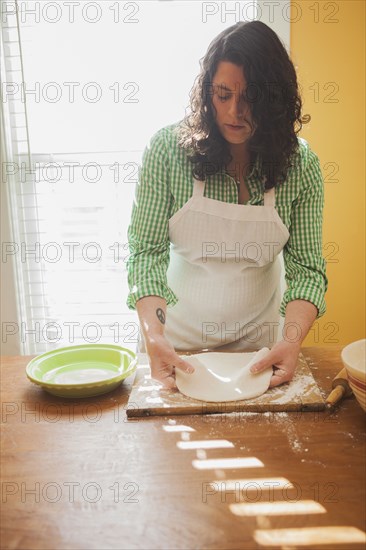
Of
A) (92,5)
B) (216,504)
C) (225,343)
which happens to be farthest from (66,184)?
(216,504)

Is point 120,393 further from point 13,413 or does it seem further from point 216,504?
point 216,504

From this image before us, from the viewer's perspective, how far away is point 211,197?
60.3 inches

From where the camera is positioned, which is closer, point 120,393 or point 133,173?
point 120,393

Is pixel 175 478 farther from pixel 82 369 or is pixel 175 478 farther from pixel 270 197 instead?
pixel 270 197

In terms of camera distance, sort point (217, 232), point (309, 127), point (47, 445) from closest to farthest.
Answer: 1. point (47, 445)
2. point (217, 232)
3. point (309, 127)

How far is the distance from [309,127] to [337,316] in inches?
34.4

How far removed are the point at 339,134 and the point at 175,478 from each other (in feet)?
6.10

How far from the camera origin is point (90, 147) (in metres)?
2.51

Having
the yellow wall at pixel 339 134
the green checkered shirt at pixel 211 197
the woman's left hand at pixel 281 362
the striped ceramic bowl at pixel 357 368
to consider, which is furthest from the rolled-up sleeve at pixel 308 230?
the yellow wall at pixel 339 134

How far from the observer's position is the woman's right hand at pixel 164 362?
4.02 ft

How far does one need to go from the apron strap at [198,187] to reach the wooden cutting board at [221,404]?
0.57 m

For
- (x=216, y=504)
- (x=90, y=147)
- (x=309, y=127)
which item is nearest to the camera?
(x=216, y=504)

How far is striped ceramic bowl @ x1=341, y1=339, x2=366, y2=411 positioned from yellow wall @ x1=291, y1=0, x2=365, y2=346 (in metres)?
1.33

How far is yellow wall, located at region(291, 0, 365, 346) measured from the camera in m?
2.25
